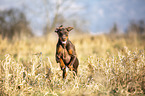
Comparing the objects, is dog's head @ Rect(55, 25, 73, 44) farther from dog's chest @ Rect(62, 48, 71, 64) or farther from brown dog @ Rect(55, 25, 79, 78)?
dog's chest @ Rect(62, 48, 71, 64)

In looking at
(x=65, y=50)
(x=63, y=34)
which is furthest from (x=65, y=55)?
(x=63, y=34)

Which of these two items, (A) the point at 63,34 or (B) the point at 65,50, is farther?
(B) the point at 65,50

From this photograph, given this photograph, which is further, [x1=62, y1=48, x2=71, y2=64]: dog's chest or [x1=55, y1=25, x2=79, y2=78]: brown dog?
[x1=62, y1=48, x2=71, y2=64]: dog's chest

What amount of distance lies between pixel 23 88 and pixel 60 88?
73 centimetres

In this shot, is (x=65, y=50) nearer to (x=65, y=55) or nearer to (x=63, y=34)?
(x=65, y=55)

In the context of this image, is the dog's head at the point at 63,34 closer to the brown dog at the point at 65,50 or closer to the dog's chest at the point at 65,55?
the brown dog at the point at 65,50

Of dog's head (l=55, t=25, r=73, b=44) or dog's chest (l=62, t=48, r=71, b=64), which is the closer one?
dog's head (l=55, t=25, r=73, b=44)

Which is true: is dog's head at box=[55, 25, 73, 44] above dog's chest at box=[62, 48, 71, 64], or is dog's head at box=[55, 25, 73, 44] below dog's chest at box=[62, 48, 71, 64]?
above

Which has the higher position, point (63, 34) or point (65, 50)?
point (63, 34)

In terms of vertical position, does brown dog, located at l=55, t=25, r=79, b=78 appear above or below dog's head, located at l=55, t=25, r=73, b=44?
below

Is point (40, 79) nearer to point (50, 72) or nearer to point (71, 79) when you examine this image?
point (50, 72)

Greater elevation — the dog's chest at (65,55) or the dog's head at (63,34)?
the dog's head at (63,34)

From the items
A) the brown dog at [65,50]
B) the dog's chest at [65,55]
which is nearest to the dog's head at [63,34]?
the brown dog at [65,50]

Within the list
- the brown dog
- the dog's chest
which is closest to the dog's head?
the brown dog
